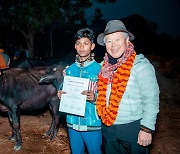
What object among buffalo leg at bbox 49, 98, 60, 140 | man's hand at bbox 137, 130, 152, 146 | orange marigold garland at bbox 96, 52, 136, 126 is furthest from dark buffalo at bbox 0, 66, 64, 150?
man's hand at bbox 137, 130, 152, 146

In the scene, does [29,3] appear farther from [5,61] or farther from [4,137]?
[4,137]

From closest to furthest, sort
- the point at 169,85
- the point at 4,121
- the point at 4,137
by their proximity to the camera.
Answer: the point at 4,137 < the point at 4,121 < the point at 169,85

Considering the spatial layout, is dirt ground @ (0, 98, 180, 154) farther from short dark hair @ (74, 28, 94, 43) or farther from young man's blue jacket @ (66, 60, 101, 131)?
short dark hair @ (74, 28, 94, 43)

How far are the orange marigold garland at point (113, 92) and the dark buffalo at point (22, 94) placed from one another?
6.73 feet

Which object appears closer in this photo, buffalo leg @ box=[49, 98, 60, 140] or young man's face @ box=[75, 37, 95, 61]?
young man's face @ box=[75, 37, 95, 61]

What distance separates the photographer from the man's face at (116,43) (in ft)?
8.29

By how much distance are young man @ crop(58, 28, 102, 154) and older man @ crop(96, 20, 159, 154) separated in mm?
260

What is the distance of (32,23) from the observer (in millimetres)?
14172

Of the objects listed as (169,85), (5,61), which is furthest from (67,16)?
(5,61)

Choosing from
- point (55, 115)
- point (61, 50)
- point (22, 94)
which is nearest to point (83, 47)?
point (22, 94)

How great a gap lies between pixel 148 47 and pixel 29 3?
34.4ft

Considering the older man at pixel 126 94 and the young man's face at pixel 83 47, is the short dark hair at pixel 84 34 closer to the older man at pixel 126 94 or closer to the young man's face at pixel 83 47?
the young man's face at pixel 83 47

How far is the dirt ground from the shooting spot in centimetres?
514

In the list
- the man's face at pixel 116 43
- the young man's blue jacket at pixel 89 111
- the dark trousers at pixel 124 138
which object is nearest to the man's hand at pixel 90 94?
the young man's blue jacket at pixel 89 111
